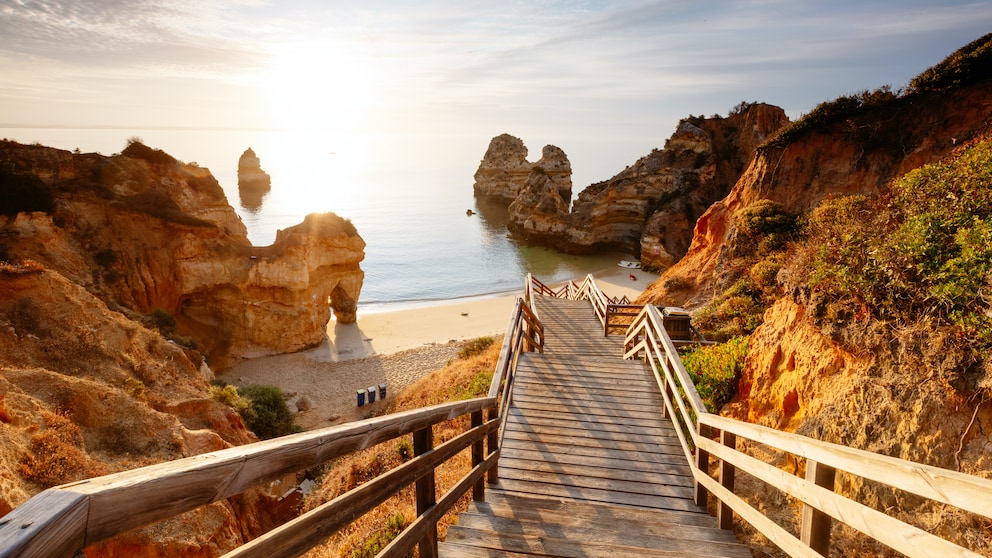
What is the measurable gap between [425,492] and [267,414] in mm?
14034

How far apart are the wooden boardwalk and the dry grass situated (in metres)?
0.90

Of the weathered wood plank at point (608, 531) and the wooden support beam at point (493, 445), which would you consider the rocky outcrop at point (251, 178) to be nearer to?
the wooden support beam at point (493, 445)

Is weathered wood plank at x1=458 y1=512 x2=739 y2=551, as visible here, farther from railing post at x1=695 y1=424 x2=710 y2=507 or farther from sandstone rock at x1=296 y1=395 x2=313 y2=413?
sandstone rock at x1=296 y1=395 x2=313 y2=413

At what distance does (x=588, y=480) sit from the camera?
201 inches

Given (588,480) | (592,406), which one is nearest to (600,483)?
(588,480)

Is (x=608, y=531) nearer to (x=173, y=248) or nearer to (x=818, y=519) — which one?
(x=818, y=519)

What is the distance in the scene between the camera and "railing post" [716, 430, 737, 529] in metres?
4.02

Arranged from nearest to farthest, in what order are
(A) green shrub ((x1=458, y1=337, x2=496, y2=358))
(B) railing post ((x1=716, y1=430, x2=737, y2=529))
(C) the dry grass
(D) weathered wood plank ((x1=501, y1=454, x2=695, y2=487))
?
(B) railing post ((x1=716, y1=430, x2=737, y2=529))
(D) weathered wood plank ((x1=501, y1=454, x2=695, y2=487))
(C) the dry grass
(A) green shrub ((x1=458, y1=337, x2=496, y2=358))

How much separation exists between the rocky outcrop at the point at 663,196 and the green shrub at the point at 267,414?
32.8m

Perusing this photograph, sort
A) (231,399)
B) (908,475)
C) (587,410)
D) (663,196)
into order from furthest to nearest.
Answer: (663,196)
(231,399)
(587,410)
(908,475)

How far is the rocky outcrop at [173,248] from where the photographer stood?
18.0 m

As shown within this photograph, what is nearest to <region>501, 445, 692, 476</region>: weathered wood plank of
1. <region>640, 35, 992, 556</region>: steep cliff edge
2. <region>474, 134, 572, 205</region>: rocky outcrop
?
<region>640, 35, 992, 556</region>: steep cliff edge

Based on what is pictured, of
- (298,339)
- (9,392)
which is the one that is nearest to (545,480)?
(9,392)

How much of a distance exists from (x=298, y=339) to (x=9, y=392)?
690 inches
